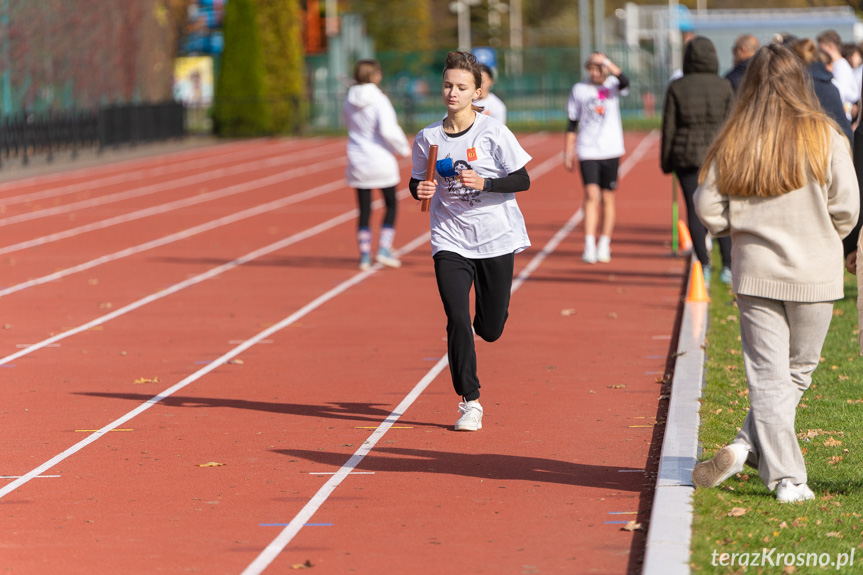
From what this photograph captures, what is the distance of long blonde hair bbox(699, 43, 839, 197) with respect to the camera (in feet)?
17.1

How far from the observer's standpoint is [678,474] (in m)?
5.79

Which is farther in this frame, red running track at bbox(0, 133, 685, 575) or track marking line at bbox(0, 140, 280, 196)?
track marking line at bbox(0, 140, 280, 196)

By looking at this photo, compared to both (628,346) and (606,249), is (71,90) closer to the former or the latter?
(606,249)

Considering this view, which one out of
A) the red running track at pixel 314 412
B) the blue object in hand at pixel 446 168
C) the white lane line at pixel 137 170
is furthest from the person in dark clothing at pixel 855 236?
the white lane line at pixel 137 170

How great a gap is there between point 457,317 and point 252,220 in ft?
43.4

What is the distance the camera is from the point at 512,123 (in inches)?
Answer: 1838

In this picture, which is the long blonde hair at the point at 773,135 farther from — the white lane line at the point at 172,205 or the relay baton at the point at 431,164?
the white lane line at the point at 172,205

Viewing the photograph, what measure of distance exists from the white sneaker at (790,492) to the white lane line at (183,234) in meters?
9.15

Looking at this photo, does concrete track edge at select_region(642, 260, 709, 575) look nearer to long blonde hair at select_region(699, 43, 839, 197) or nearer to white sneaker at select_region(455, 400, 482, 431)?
white sneaker at select_region(455, 400, 482, 431)

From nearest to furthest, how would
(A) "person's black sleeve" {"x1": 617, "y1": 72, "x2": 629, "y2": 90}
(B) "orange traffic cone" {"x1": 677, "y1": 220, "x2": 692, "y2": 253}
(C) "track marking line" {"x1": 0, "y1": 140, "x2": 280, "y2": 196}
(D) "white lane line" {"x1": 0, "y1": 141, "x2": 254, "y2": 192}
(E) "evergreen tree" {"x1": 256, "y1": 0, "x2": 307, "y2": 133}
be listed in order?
(A) "person's black sleeve" {"x1": 617, "y1": 72, "x2": 629, "y2": 90}
(B) "orange traffic cone" {"x1": 677, "y1": 220, "x2": 692, "y2": 253}
(D) "white lane line" {"x1": 0, "y1": 141, "x2": 254, "y2": 192}
(C) "track marking line" {"x1": 0, "y1": 140, "x2": 280, "y2": 196}
(E) "evergreen tree" {"x1": 256, "y1": 0, "x2": 307, "y2": 133}

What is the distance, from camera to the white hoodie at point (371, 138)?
13602 millimetres

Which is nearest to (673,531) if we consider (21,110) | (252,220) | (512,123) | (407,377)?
(407,377)

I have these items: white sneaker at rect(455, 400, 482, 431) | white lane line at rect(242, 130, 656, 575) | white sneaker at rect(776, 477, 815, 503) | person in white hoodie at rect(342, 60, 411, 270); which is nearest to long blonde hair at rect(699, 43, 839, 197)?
white sneaker at rect(776, 477, 815, 503)

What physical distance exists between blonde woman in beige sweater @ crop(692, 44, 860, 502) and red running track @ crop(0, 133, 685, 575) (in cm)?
69
